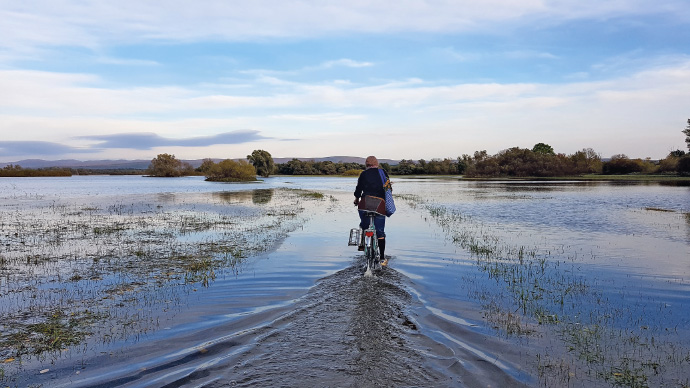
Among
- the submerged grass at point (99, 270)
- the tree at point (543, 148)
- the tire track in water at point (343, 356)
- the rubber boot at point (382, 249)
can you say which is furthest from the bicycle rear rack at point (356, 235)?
the tree at point (543, 148)

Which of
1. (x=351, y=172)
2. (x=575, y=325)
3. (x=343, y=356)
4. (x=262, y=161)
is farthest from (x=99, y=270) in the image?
(x=351, y=172)

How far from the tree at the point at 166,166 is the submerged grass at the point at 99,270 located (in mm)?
139114

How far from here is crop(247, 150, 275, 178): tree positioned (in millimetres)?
151625

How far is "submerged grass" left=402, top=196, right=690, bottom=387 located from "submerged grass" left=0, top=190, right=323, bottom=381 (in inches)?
259

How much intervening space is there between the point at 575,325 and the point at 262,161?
14831 cm

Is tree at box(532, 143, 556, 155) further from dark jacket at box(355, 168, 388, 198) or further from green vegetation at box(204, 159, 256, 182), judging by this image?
dark jacket at box(355, 168, 388, 198)

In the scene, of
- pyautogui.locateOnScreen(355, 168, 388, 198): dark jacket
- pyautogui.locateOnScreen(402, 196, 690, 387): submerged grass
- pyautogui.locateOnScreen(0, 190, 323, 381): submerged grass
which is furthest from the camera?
pyautogui.locateOnScreen(355, 168, 388, 198): dark jacket

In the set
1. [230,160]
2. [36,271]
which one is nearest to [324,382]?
[36,271]

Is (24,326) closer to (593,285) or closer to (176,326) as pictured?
(176,326)

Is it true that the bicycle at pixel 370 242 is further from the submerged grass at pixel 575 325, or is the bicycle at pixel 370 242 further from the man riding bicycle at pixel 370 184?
the submerged grass at pixel 575 325

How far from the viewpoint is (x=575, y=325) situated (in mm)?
7719

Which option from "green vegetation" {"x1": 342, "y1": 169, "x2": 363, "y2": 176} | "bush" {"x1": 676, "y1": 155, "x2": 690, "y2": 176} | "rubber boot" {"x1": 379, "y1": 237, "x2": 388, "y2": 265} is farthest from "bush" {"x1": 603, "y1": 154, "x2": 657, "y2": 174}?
"rubber boot" {"x1": 379, "y1": 237, "x2": 388, "y2": 265}

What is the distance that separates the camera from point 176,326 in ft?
25.2

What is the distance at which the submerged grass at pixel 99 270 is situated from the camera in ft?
23.9
